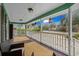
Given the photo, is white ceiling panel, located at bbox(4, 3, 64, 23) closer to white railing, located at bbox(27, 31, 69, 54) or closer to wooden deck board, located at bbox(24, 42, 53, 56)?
white railing, located at bbox(27, 31, 69, 54)

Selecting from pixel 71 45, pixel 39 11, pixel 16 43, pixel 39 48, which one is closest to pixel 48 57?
pixel 39 48

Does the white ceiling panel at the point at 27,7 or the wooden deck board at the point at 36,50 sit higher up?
the white ceiling panel at the point at 27,7

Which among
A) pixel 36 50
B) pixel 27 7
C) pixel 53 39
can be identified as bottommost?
pixel 36 50

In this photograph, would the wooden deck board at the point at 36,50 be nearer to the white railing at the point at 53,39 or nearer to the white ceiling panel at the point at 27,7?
the white railing at the point at 53,39

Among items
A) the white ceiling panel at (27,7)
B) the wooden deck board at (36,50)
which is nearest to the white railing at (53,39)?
the wooden deck board at (36,50)

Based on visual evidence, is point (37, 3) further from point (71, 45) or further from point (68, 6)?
point (71, 45)

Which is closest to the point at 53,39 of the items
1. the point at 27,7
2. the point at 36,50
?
the point at 36,50

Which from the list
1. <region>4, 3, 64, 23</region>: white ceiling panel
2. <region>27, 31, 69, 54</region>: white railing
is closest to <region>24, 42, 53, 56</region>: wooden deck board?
<region>27, 31, 69, 54</region>: white railing

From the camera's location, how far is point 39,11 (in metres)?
2.68

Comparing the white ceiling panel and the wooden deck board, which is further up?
the white ceiling panel

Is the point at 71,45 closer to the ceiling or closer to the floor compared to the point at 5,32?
closer to the floor

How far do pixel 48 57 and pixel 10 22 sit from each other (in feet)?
3.09

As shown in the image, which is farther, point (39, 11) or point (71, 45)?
point (39, 11)

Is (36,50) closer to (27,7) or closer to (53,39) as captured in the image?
(53,39)
